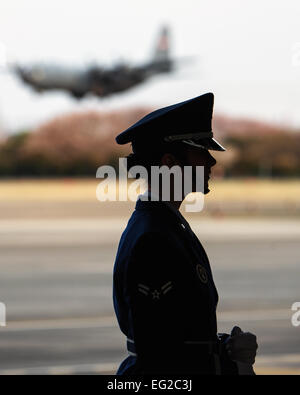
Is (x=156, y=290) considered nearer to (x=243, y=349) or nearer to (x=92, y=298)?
(x=243, y=349)

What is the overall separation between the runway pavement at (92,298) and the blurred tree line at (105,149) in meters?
59.1

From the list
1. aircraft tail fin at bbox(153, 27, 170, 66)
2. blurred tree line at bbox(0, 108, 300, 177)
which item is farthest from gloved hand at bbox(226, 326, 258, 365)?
aircraft tail fin at bbox(153, 27, 170, 66)

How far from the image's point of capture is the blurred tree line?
3564 inches

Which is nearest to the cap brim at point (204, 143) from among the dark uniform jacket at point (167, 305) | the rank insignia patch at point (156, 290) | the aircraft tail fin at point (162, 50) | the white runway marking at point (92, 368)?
the dark uniform jacket at point (167, 305)

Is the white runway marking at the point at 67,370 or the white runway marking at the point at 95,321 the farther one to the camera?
the white runway marking at the point at 95,321

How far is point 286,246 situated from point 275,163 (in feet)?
225

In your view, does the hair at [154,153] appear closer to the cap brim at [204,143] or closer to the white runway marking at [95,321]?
the cap brim at [204,143]

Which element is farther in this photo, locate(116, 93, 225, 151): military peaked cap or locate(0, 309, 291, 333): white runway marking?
locate(0, 309, 291, 333): white runway marking

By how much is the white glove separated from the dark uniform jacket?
0.07 feet

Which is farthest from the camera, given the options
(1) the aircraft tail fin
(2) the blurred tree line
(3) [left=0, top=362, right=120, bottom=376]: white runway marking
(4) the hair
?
(1) the aircraft tail fin

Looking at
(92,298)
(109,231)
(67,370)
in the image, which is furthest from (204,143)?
(109,231)

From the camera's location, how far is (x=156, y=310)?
8.77 feet

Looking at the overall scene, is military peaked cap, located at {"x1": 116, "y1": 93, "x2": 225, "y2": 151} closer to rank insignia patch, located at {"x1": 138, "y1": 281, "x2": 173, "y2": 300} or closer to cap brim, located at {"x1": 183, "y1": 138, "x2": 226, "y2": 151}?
cap brim, located at {"x1": 183, "y1": 138, "x2": 226, "y2": 151}

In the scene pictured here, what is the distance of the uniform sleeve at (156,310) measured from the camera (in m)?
2.68
